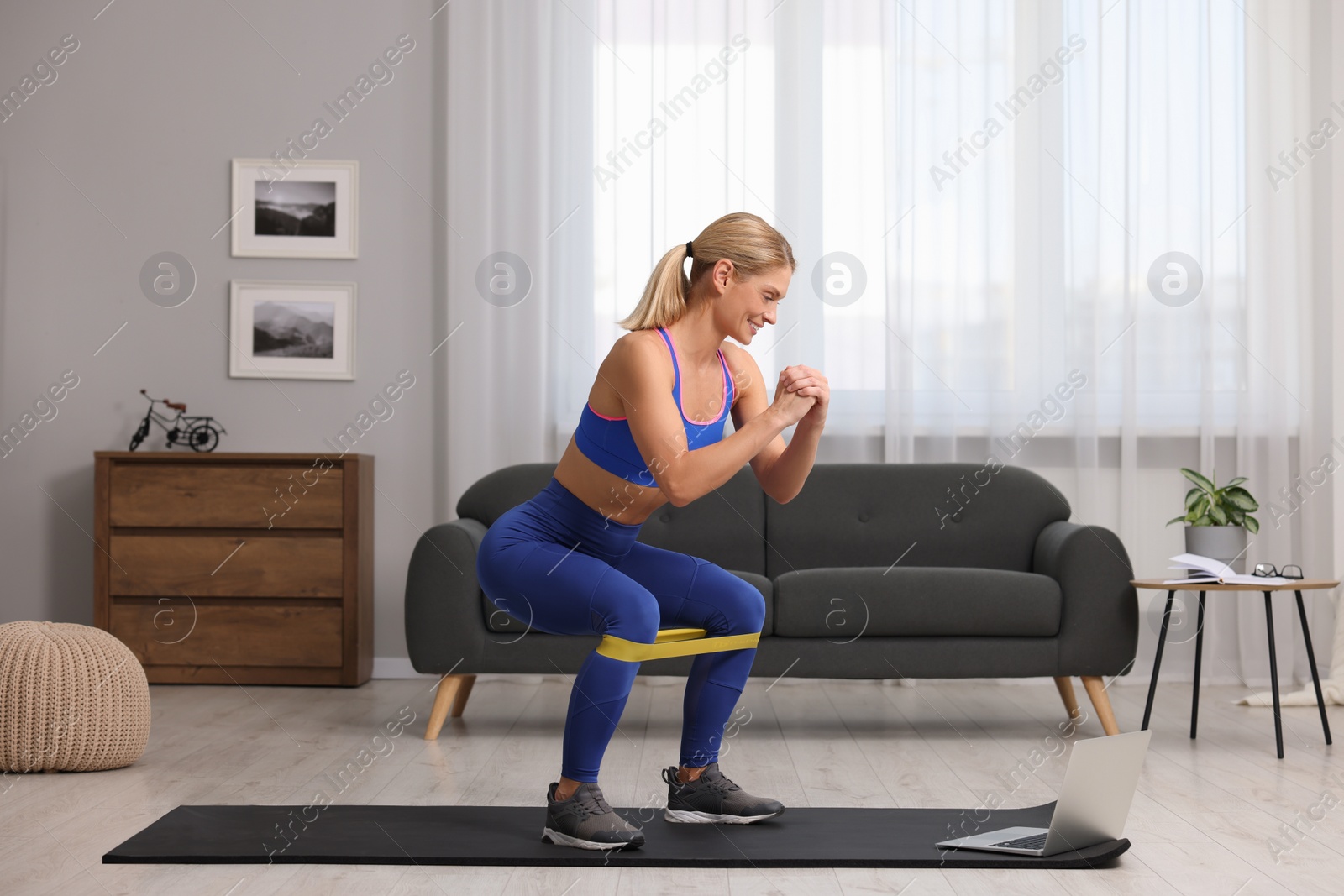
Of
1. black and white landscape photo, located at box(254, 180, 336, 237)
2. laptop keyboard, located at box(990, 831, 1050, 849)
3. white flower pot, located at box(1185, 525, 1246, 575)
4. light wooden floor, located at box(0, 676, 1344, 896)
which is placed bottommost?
light wooden floor, located at box(0, 676, 1344, 896)

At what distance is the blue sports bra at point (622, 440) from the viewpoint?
6.81 ft

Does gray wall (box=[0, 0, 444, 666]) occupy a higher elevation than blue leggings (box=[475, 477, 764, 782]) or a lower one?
higher

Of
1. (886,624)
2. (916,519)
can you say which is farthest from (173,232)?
(886,624)

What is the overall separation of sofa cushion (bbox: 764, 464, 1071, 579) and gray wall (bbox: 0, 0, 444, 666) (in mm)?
1448

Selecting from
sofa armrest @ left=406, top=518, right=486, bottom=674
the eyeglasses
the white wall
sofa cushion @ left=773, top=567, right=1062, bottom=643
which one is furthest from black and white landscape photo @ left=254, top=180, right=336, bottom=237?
the eyeglasses

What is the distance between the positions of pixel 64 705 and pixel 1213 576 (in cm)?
282

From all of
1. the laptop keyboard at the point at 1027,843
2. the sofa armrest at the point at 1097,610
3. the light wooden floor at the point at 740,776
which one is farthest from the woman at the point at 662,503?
the sofa armrest at the point at 1097,610

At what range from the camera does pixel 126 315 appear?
14.4 feet

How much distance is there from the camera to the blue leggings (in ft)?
6.58

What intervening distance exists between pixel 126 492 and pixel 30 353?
861 millimetres

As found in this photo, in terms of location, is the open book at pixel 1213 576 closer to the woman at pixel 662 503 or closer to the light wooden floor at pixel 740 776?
the light wooden floor at pixel 740 776

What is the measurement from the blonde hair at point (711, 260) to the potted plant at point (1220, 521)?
1800 millimetres

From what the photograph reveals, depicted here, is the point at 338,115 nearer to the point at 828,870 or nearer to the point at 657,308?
the point at 657,308

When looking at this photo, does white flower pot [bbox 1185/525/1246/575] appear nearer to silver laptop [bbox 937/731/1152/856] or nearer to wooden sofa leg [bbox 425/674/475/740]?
silver laptop [bbox 937/731/1152/856]
